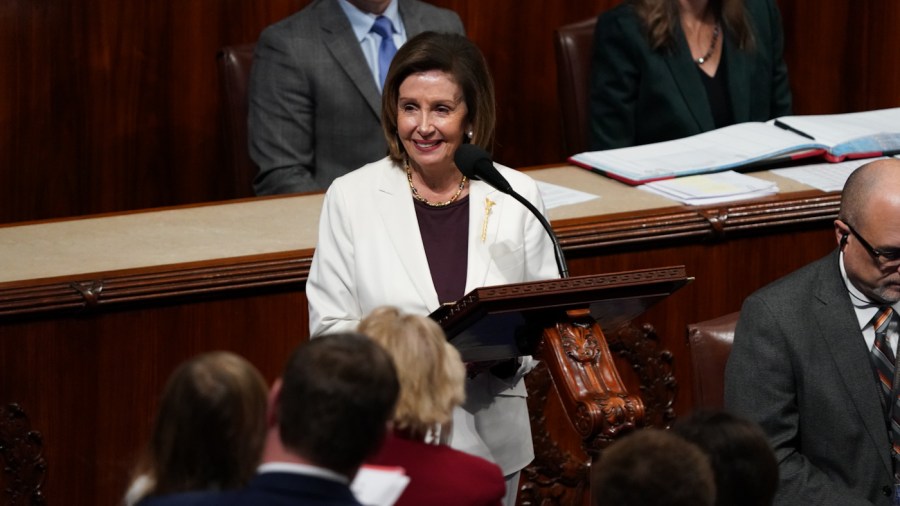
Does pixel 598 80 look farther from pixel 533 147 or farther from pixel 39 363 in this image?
pixel 39 363

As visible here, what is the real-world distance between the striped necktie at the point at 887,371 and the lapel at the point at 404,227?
87cm

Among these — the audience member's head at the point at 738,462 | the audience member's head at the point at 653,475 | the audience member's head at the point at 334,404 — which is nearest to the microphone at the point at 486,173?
the audience member's head at the point at 738,462

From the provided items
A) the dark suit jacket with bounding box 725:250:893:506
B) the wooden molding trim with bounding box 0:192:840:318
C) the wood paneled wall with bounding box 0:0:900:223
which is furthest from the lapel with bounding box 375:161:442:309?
the wood paneled wall with bounding box 0:0:900:223

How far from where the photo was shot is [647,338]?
3771mm

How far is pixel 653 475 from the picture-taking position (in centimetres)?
193

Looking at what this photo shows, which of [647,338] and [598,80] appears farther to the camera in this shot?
[598,80]

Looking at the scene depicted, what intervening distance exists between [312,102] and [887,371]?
2.03 metres

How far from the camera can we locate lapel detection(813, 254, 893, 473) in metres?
2.95

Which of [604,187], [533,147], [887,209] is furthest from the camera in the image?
[533,147]

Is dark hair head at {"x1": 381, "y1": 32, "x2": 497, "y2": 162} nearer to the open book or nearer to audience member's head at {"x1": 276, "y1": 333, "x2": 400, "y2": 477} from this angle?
the open book

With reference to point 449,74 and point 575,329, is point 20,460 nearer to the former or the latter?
point 449,74

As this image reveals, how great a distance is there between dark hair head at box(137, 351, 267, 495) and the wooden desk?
57.2 inches

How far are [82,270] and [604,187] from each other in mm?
1462

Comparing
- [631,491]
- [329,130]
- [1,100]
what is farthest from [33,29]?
[631,491]
